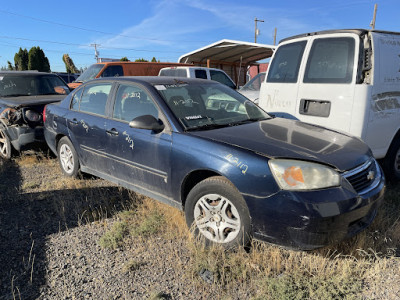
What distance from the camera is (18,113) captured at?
220 inches

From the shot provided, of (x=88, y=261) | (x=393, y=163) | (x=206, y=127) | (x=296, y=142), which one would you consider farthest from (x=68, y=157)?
(x=393, y=163)

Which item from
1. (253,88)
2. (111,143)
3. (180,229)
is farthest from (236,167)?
(253,88)

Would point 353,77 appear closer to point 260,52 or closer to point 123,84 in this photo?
point 123,84

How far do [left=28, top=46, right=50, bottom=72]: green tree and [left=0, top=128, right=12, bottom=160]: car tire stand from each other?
95.7 feet

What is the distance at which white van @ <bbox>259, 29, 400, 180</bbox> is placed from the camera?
3.87m

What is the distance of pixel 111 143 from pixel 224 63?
A: 53.7ft

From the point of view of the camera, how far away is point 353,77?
3871mm

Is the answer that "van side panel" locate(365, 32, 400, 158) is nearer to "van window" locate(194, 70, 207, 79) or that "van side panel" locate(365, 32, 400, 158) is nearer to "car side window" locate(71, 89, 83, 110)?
A: "car side window" locate(71, 89, 83, 110)

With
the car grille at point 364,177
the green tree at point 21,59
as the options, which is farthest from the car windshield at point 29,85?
the green tree at point 21,59

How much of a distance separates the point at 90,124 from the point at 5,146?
115 inches

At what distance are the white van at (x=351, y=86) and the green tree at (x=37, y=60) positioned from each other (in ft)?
107

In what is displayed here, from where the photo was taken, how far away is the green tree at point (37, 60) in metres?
31.9

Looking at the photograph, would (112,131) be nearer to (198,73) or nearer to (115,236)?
(115,236)

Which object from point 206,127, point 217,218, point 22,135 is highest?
point 206,127
